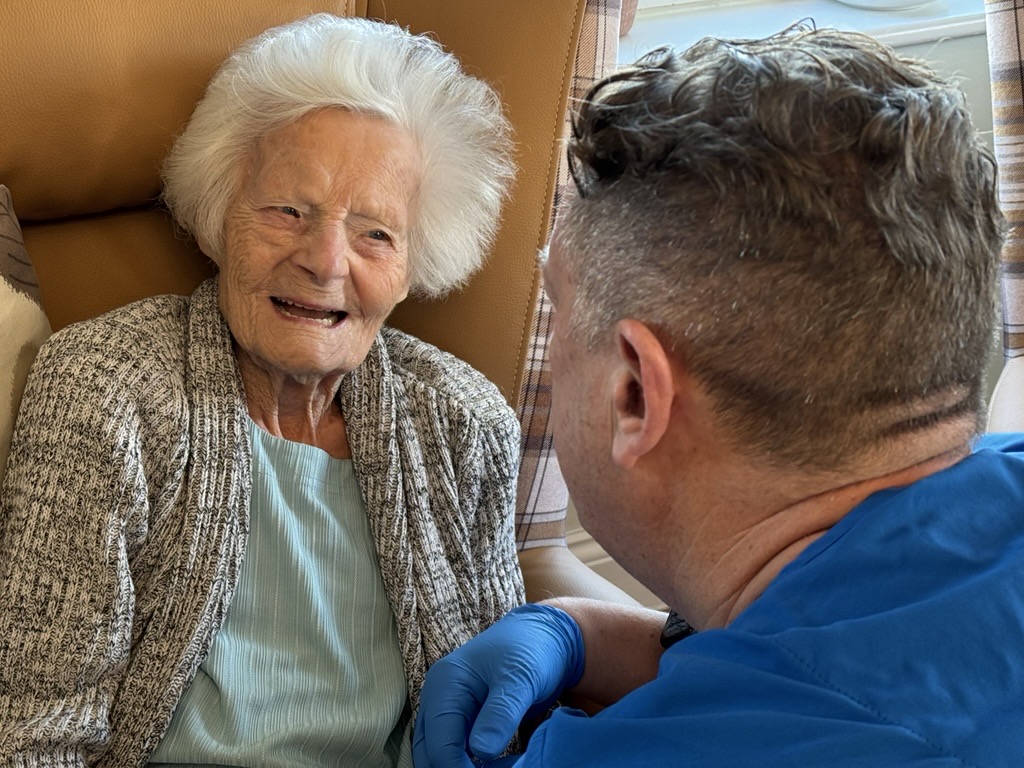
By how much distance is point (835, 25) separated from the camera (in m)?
2.43

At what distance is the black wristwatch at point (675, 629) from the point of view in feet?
4.07

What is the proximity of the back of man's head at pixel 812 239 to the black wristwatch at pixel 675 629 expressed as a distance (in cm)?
48

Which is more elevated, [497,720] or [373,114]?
[373,114]

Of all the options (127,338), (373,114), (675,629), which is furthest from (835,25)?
(127,338)

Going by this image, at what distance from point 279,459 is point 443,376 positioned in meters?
0.25

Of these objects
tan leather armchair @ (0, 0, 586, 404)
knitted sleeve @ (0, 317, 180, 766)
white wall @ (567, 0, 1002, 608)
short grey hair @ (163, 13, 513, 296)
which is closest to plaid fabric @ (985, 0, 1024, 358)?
white wall @ (567, 0, 1002, 608)

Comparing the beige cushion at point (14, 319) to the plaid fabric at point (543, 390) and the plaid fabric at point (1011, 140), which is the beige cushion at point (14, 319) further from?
the plaid fabric at point (1011, 140)

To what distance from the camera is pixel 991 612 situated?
2.36 ft

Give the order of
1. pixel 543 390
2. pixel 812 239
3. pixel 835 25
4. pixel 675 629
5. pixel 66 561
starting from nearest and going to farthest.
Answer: pixel 812 239 < pixel 66 561 < pixel 675 629 < pixel 543 390 < pixel 835 25

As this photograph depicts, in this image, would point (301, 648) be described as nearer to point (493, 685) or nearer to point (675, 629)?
point (493, 685)

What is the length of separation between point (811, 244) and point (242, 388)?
2.67 ft

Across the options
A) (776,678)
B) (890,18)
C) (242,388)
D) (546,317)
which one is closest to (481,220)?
(546,317)

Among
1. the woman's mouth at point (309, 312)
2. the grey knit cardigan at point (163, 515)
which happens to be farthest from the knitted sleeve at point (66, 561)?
the woman's mouth at point (309, 312)

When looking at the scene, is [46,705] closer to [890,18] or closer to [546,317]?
[546,317]
